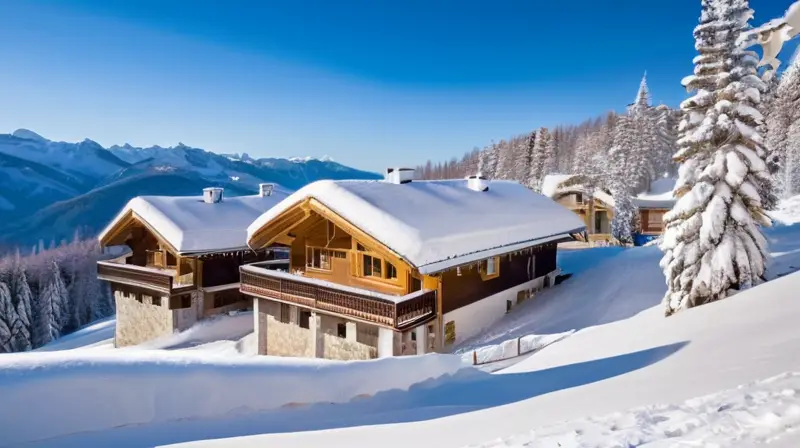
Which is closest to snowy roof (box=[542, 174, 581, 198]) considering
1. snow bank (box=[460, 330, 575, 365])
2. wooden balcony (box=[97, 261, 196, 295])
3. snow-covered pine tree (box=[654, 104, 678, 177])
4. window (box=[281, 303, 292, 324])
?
snow-covered pine tree (box=[654, 104, 678, 177])

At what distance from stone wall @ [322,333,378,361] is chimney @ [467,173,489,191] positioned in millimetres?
9494

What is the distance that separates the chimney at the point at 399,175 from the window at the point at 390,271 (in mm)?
4258

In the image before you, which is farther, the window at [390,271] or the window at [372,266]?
the window at [372,266]

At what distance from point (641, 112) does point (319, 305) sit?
201 feet

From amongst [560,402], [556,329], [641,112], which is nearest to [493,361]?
[556,329]

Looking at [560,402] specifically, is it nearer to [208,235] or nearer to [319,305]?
[319,305]

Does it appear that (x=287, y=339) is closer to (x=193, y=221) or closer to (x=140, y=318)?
(x=193, y=221)

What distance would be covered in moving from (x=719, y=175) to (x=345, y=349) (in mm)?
13276

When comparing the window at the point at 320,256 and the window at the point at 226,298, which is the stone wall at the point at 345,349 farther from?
the window at the point at 226,298

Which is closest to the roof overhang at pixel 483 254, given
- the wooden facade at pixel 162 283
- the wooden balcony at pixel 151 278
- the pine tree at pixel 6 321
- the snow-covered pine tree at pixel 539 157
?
the wooden facade at pixel 162 283

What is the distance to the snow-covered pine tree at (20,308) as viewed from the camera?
162 feet

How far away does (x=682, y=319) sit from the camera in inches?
460

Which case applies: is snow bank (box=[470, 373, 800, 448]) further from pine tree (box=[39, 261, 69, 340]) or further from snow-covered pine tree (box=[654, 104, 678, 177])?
snow-covered pine tree (box=[654, 104, 678, 177])

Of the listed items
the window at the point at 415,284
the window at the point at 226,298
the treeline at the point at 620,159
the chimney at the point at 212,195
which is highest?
the treeline at the point at 620,159
